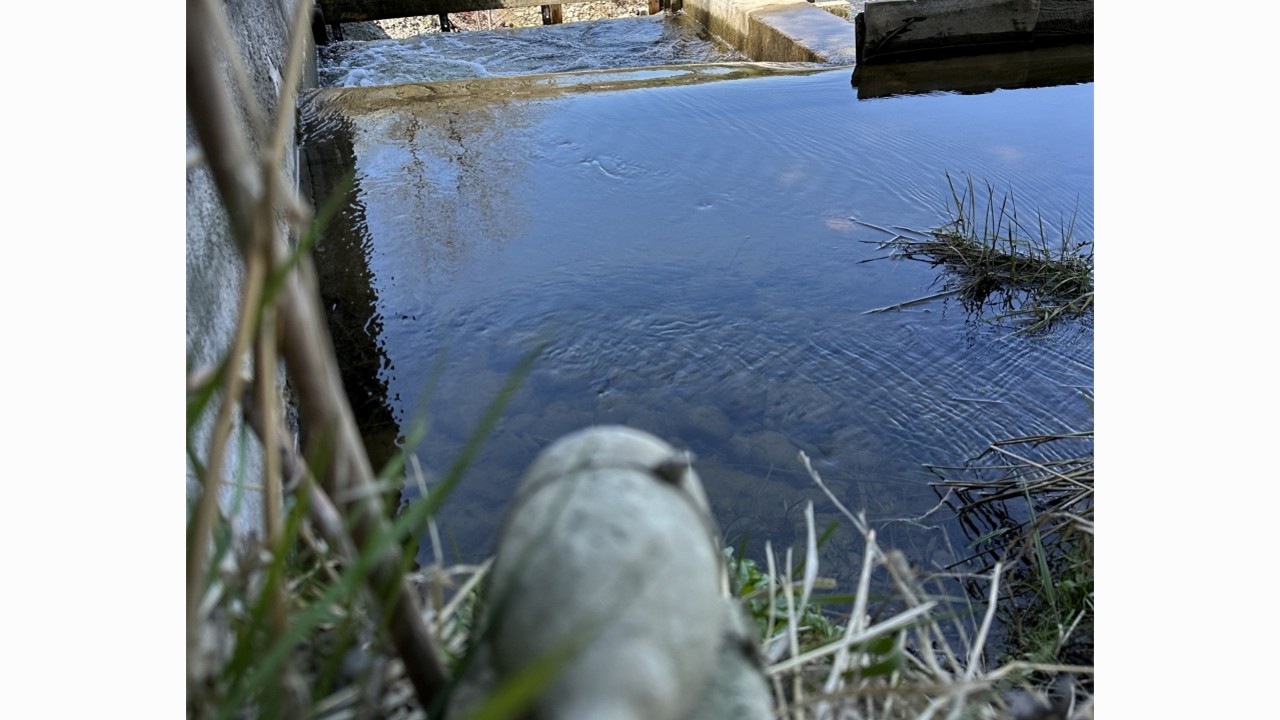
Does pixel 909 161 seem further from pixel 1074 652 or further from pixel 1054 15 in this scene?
pixel 1074 652

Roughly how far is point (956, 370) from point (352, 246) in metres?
2.88

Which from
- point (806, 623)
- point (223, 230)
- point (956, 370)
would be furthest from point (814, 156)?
point (806, 623)

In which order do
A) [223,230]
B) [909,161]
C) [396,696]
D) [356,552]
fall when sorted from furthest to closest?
[909,161] < [223,230] < [396,696] < [356,552]

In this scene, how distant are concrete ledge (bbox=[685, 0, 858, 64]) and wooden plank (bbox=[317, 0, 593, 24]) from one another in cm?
249

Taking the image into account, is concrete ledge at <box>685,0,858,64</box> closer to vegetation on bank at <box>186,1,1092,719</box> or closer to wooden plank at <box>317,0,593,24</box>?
wooden plank at <box>317,0,593,24</box>

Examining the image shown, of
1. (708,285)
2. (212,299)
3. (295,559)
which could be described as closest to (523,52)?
(708,285)

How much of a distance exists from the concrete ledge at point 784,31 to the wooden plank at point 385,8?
249cm

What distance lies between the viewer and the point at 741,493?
3.09 meters

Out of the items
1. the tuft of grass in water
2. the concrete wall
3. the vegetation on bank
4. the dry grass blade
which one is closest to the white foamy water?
the tuft of grass in water

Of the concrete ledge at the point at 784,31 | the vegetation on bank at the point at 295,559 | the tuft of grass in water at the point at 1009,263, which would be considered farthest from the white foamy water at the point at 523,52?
the vegetation on bank at the point at 295,559

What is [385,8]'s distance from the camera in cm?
988

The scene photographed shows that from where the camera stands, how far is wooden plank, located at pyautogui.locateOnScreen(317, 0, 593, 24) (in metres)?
9.84

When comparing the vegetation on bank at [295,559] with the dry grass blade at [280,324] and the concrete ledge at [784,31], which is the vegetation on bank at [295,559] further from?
the concrete ledge at [784,31]

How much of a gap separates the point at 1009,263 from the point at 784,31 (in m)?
4.39
